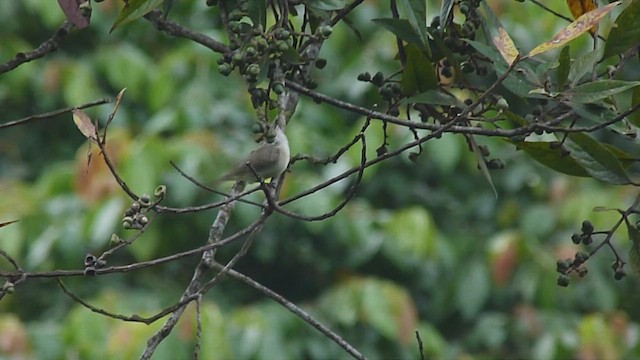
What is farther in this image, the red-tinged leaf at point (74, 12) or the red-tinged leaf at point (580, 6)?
the red-tinged leaf at point (580, 6)

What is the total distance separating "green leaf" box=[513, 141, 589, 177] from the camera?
164 cm

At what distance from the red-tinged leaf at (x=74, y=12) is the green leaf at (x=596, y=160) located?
721mm

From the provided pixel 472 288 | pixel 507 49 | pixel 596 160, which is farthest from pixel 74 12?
pixel 472 288

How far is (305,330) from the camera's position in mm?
3719

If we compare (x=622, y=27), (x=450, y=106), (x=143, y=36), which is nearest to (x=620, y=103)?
(x=622, y=27)

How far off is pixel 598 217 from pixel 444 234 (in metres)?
0.81

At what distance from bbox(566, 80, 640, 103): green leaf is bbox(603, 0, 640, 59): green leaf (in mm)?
169

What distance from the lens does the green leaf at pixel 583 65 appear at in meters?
1.44

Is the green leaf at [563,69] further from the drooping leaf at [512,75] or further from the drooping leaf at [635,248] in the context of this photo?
the drooping leaf at [635,248]

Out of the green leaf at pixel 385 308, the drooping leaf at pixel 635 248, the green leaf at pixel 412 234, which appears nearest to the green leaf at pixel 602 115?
the drooping leaf at pixel 635 248

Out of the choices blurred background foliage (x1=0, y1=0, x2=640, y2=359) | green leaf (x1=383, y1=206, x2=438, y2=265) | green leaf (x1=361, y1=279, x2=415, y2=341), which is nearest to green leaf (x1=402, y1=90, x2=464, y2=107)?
blurred background foliage (x1=0, y1=0, x2=640, y2=359)

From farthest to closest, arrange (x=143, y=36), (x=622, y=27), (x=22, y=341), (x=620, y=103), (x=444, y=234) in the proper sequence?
(x=143, y=36), (x=444, y=234), (x=22, y=341), (x=620, y=103), (x=622, y=27)

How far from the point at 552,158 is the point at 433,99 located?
0.82 feet

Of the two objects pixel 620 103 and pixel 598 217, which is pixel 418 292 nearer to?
pixel 598 217
